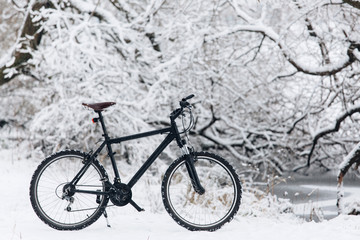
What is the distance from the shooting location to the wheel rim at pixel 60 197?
424cm

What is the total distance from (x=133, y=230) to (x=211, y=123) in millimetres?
4865

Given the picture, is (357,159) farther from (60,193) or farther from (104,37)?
(104,37)

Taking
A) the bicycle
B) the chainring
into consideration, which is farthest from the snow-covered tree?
the chainring

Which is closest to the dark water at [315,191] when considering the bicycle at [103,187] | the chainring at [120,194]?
the bicycle at [103,187]

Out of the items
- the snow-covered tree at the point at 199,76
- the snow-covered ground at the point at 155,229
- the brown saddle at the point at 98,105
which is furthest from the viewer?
the snow-covered tree at the point at 199,76

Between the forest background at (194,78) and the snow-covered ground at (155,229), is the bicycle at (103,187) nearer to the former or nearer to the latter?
the snow-covered ground at (155,229)

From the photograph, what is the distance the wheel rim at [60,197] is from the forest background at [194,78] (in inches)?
108

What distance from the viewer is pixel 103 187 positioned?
4.23m

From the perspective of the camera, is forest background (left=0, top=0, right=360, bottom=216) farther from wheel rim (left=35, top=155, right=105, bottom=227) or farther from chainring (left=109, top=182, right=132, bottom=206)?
wheel rim (left=35, top=155, right=105, bottom=227)

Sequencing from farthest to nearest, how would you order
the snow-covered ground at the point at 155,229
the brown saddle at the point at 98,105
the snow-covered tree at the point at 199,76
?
the snow-covered tree at the point at 199,76
the brown saddle at the point at 98,105
the snow-covered ground at the point at 155,229

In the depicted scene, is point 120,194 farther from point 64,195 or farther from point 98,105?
point 98,105

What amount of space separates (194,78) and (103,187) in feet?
16.1

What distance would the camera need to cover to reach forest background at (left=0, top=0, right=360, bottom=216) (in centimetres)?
719

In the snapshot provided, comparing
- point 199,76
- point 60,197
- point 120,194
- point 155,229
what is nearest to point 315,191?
point 199,76
